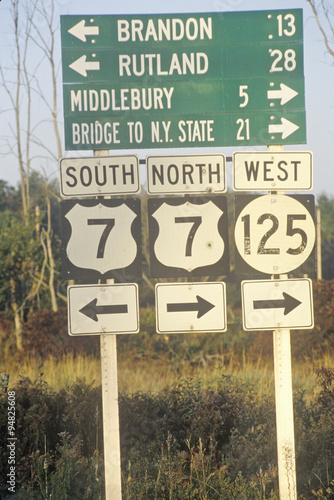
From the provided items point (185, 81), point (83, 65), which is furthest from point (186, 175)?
point (83, 65)

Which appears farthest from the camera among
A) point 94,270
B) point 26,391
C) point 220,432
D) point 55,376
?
point 55,376

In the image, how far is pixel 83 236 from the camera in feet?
13.2

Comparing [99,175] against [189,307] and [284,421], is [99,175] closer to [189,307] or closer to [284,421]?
[189,307]

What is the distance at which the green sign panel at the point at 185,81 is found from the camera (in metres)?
4.11

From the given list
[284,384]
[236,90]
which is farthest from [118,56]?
[284,384]

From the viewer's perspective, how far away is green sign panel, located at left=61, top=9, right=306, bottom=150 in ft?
13.5

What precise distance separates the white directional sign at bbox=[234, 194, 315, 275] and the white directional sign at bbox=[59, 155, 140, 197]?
87cm

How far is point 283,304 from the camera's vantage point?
403 cm

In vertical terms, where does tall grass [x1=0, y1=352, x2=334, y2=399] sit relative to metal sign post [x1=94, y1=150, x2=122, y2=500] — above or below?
below

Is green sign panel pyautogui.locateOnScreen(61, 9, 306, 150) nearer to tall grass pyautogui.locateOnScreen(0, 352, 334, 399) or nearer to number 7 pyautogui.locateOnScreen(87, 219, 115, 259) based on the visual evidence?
number 7 pyautogui.locateOnScreen(87, 219, 115, 259)

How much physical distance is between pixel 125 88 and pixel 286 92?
4.02 ft

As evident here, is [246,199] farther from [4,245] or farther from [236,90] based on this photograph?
[4,245]

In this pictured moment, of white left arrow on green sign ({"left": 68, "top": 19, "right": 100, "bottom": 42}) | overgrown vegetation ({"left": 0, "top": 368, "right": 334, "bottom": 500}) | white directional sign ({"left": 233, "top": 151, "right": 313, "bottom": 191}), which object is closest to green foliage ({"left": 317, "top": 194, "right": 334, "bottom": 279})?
overgrown vegetation ({"left": 0, "top": 368, "right": 334, "bottom": 500})

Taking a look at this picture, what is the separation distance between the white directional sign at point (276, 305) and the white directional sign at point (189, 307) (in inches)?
7.7
